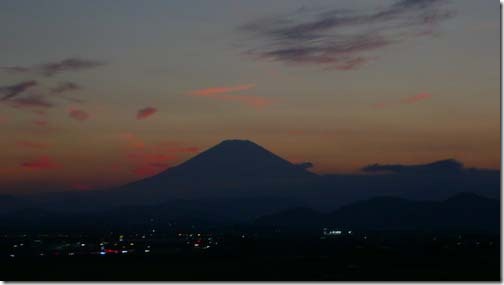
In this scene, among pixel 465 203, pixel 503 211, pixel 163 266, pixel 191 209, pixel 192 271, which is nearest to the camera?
pixel 503 211

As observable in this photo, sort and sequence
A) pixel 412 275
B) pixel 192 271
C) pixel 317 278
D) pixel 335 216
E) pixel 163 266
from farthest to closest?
pixel 335 216 < pixel 163 266 < pixel 192 271 < pixel 412 275 < pixel 317 278

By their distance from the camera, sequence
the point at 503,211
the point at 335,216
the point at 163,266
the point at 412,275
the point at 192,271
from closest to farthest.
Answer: the point at 503,211 → the point at 412,275 → the point at 192,271 → the point at 163,266 → the point at 335,216

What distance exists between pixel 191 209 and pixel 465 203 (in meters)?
79.1

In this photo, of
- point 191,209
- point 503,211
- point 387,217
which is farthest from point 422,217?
point 503,211

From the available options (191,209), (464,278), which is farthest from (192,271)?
(191,209)

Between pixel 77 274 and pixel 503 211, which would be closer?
pixel 503 211

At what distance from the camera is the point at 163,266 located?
38.0 m

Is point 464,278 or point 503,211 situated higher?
point 503,211

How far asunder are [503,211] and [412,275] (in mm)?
15651

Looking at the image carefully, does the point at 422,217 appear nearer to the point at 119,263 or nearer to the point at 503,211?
the point at 119,263

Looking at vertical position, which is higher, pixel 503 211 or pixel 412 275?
pixel 503 211

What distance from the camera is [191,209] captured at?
651 feet

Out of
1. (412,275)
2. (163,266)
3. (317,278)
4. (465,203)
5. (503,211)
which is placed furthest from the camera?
(465,203)

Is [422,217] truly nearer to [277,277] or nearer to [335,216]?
[335,216]
